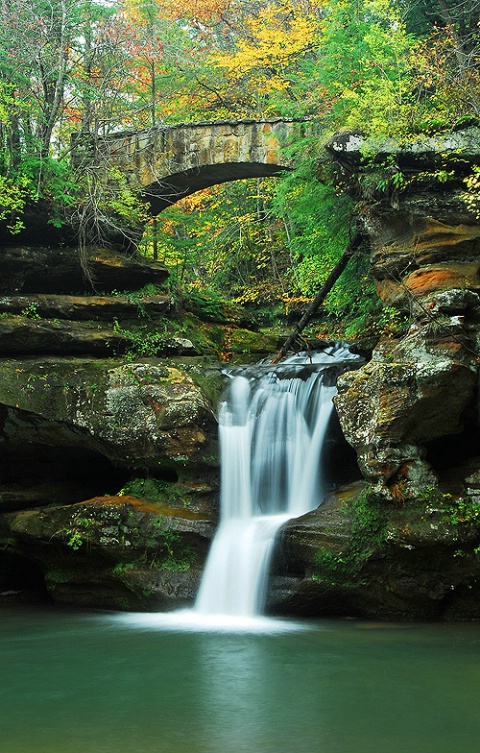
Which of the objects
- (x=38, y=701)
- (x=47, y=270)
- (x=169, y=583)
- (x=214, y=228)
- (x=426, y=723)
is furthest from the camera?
(x=214, y=228)

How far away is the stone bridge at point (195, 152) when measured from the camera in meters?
14.4

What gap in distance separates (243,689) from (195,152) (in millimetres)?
11368

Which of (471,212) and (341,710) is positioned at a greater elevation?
(471,212)

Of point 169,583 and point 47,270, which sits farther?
point 47,270

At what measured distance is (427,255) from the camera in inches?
404

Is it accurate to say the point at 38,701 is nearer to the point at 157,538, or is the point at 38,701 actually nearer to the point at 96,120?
the point at 157,538

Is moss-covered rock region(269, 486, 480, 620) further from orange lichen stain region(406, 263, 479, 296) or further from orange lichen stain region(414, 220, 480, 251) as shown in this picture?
orange lichen stain region(414, 220, 480, 251)

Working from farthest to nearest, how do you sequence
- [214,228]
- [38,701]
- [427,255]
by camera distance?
1. [214,228]
2. [427,255]
3. [38,701]

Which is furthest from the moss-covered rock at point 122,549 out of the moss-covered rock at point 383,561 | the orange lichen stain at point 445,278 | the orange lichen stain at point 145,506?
the orange lichen stain at point 445,278

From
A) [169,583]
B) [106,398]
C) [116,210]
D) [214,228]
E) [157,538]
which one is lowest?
[169,583]

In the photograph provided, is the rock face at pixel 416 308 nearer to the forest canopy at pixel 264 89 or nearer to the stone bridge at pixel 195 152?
the forest canopy at pixel 264 89

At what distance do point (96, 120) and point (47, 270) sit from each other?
9.68 ft

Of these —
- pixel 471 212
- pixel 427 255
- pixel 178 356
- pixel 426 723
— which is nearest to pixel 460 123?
pixel 471 212

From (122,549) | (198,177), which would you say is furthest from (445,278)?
(198,177)
